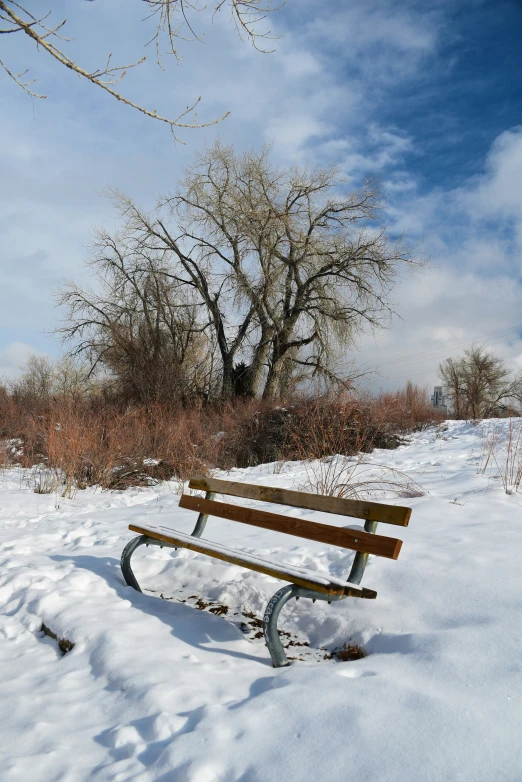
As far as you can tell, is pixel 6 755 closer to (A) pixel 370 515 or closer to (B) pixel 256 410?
(A) pixel 370 515

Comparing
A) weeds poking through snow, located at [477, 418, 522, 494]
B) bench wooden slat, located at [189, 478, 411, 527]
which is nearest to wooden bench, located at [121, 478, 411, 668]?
bench wooden slat, located at [189, 478, 411, 527]

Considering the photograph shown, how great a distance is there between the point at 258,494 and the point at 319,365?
725 inches

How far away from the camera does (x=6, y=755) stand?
2.25 m

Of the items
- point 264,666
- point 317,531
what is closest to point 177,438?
point 317,531

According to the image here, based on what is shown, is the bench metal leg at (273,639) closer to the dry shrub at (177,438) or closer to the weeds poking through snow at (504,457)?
the weeds poking through snow at (504,457)

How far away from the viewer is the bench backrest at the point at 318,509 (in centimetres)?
307

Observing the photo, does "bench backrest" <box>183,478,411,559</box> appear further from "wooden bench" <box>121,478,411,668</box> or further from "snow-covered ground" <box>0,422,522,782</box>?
"snow-covered ground" <box>0,422,522,782</box>

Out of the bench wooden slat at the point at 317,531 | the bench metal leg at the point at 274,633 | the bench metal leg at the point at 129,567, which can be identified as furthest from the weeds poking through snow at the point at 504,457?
the bench metal leg at the point at 129,567

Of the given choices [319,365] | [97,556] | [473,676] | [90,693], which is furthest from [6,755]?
[319,365]

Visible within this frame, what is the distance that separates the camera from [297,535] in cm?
341

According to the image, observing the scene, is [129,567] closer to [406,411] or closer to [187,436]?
[187,436]

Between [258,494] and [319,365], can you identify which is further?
[319,365]

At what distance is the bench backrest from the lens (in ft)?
10.1

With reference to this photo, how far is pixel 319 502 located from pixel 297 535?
40cm
